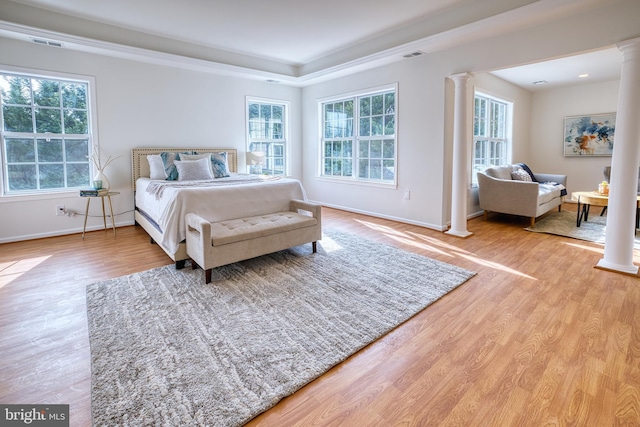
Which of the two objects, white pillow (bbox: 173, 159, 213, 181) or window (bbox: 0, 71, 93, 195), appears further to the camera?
white pillow (bbox: 173, 159, 213, 181)

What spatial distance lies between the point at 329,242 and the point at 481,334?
225 centimetres

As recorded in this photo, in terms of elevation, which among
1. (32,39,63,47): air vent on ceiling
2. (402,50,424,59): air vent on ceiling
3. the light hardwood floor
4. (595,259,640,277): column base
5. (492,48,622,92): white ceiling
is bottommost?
the light hardwood floor

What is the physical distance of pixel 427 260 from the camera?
137 inches

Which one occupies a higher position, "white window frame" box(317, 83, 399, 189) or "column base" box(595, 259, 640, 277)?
"white window frame" box(317, 83, 399, 189)

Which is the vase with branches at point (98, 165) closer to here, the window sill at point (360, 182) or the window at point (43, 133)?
the window at point (43, 133)

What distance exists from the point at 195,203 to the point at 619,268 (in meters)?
4.04

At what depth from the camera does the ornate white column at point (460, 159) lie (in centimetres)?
420

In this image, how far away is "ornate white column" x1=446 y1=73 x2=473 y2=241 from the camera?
420 centimetres

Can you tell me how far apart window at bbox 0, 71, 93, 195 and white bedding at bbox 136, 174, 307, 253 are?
1.15 meters

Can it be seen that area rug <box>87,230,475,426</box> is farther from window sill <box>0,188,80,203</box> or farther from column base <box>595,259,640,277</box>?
window sill <box>0,188,80,203</box>

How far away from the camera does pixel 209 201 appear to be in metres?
3.33

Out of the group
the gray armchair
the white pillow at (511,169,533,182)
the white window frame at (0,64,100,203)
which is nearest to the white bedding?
the white window frame at (0,64,100,203)

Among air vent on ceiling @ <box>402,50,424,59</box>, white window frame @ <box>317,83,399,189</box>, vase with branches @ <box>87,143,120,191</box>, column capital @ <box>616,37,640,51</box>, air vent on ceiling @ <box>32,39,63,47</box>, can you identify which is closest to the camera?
column capital @ <box>616,37,640,51</box>

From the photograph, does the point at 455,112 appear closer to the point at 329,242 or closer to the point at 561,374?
the point at 329,242
